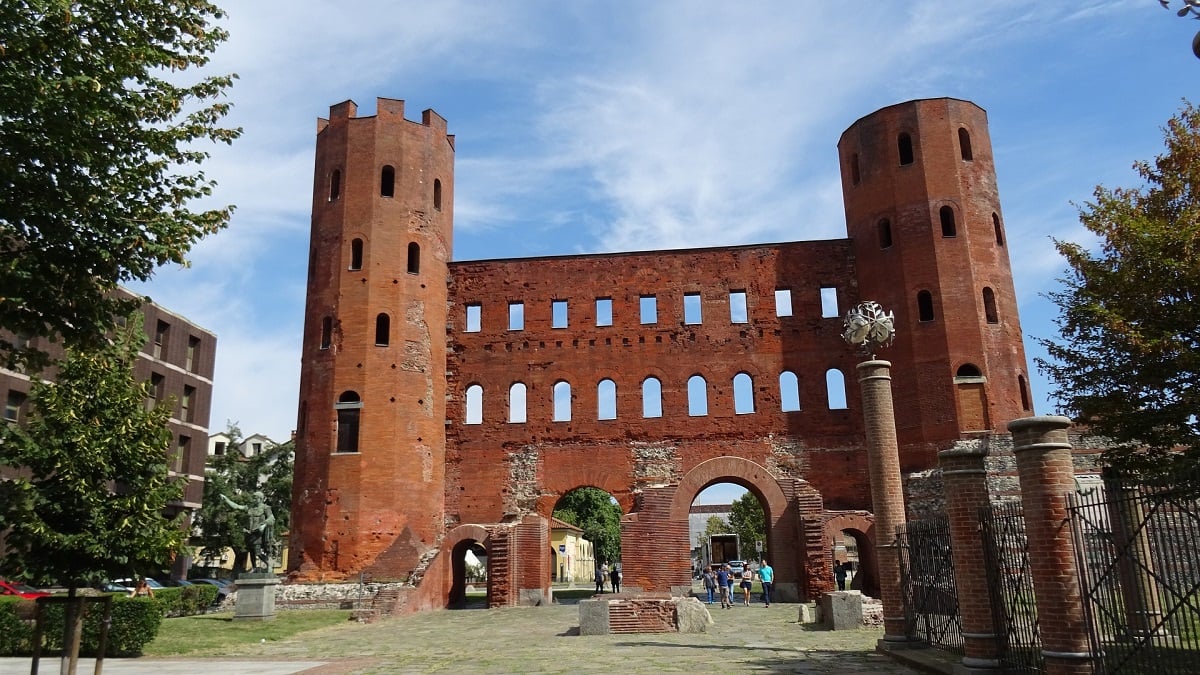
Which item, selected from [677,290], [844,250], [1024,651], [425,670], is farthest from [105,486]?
[844,250]

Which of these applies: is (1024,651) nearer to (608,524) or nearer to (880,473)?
(880,473)

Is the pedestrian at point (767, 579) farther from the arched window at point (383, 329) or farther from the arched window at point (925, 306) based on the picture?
the arched window at point (383, 329)

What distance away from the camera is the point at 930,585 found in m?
12.2

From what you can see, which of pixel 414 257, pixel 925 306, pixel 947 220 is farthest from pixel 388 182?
pixel 947 220

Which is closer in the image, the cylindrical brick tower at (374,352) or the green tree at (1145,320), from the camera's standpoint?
the green tree at (1145,320)

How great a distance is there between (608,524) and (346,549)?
136 feet

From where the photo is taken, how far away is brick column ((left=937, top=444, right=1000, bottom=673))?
10062 mm

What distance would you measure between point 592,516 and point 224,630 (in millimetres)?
46900

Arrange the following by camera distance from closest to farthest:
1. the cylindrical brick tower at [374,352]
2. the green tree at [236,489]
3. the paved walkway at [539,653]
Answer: the paved walkway at [539,653] < the cylindrical brick tower at [374,352] < the green tree at [236,489]

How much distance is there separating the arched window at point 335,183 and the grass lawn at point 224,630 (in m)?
13.2

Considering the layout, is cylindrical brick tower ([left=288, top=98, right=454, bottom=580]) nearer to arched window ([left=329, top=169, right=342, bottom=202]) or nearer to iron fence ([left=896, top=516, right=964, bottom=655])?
arched window ([left=329, top=169, right=342, bottom=202])

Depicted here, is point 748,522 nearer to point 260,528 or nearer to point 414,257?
point 414,257

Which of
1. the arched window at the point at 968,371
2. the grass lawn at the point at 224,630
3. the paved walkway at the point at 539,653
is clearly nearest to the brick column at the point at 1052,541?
the paved walkway at the point at 539,653

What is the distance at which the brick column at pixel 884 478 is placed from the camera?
13.4 m
